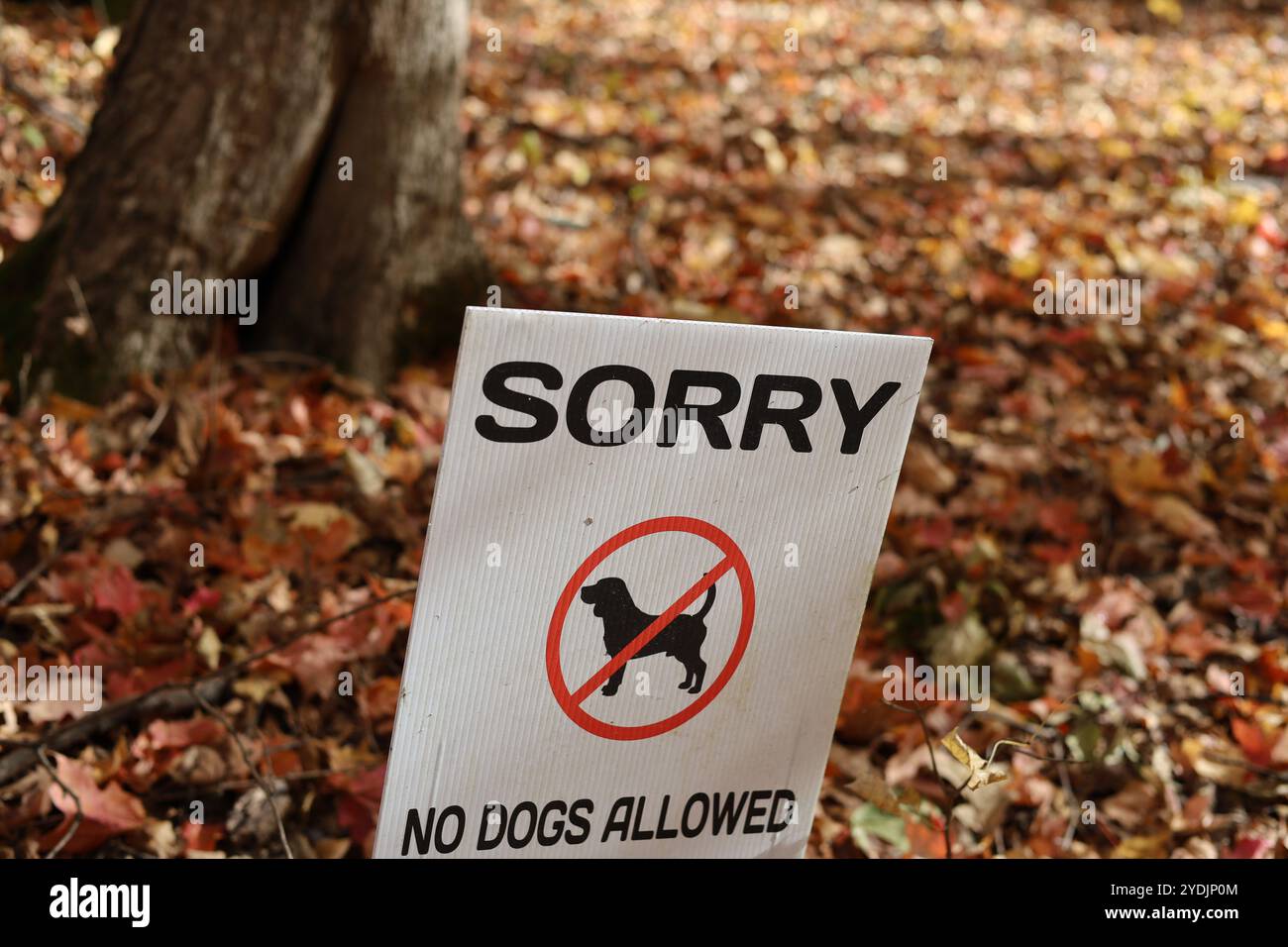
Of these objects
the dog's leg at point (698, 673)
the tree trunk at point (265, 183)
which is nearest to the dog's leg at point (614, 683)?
the dog's leg at point (698, 673)

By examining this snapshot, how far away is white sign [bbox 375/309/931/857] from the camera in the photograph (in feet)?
4.63

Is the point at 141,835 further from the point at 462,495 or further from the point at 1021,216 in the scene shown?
the point at 1021,216

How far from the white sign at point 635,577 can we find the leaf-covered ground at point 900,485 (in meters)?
0.33

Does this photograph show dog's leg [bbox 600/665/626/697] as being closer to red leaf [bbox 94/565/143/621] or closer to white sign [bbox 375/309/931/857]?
white sign [bbox 375/309/931/857]

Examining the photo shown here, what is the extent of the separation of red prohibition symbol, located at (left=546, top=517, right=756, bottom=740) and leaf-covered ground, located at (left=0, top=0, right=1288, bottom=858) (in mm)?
370

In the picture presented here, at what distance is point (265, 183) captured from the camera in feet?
10.7

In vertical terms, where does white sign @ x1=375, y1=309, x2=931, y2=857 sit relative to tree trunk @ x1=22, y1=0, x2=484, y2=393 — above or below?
below

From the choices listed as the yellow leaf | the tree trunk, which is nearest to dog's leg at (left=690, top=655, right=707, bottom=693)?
the yellow leaf

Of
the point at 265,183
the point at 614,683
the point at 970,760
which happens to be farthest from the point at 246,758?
the point at 265,183

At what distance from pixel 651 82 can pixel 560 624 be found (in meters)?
5.14

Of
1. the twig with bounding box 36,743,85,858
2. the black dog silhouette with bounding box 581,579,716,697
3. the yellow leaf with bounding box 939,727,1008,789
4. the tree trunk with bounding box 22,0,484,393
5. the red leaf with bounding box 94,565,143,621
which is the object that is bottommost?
the twig with bounding box 36,743,85,858

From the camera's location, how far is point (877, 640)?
2.72 metres

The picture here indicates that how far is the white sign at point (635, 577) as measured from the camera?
1.41 meters

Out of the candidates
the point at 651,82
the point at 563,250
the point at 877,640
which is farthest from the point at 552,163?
the point at 877,640
